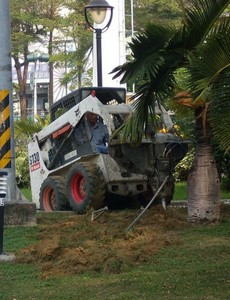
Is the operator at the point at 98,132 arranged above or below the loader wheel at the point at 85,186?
above

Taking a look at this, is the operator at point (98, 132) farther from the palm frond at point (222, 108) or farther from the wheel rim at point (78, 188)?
the palm frond at point (222, 108)

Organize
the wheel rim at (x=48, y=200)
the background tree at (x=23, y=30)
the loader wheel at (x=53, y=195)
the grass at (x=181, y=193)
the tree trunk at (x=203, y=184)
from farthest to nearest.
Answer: the background tree at (x=23, y=30)
the grass at (x=181, y=193)
the wheel rim at (x=48, y=200)
the loader wheel at (x=53, y=195)
the tree trunk at (x=203, y=184)

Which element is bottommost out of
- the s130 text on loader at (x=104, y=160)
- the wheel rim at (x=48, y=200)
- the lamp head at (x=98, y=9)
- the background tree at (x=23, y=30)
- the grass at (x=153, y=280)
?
the grass at (x=153, y=280)

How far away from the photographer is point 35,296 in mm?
8109

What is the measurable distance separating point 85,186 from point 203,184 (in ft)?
11.5

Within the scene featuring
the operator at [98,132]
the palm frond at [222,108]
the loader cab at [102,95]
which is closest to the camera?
the palm frond at [222,108]

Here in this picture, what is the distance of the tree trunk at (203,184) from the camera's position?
1159 cm

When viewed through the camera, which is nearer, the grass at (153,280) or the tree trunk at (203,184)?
the grass at (153,280)

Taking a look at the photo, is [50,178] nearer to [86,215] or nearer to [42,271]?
[86,215]

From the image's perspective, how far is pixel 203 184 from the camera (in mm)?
11562

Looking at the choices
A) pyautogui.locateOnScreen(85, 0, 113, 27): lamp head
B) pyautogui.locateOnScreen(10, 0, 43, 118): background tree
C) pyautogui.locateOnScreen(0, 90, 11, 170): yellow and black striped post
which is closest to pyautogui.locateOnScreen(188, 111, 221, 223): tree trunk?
pyautogui.locateOnScreen(0, 90, 11, 170): yellow and black striped post

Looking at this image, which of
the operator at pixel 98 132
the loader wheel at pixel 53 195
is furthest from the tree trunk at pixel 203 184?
the loader wheel at pixel 53 195

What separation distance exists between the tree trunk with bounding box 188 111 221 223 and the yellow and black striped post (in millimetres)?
3086

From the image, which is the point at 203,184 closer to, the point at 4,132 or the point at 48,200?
the point at 4,132
